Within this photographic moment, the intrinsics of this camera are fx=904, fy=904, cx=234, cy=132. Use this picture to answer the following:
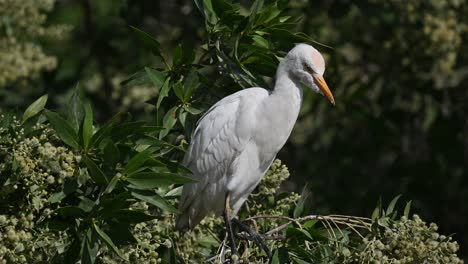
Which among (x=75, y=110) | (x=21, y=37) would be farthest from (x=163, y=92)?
(x=21, y=37)

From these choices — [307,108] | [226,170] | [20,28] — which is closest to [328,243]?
[226,170]

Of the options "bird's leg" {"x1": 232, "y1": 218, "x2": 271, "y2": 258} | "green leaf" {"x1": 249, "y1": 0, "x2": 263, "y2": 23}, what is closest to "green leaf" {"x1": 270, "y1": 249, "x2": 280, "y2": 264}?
"bird's leg" {"x1": 232, "y1": 218, "x2": 271, "y2": 258}

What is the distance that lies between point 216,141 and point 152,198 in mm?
605

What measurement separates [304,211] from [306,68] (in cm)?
52

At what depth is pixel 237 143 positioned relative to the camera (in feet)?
11.0

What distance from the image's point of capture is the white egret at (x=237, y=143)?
3309mm

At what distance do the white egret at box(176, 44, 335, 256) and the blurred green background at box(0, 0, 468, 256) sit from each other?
1.59 meters

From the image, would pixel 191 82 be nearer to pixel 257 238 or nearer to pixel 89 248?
pixel 257 238

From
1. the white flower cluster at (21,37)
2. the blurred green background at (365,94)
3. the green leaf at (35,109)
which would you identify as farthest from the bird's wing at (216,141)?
the blurred green background at (365,94)

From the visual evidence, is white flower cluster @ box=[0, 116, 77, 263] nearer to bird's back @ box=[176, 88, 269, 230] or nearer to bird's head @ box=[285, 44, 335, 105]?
bird's back @ box=[176, 88, 269, 230]

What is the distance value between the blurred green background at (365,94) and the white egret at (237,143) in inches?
62.6

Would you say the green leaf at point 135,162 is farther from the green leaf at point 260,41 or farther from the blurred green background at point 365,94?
the blurred green background at point 365,94

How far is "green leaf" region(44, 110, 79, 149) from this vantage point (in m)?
2.71

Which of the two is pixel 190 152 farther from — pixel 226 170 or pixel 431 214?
pixel 431 214
